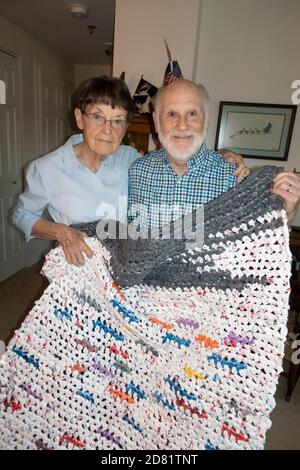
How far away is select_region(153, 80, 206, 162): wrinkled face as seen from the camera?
1029 mm

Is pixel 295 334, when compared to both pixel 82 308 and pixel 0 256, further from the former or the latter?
pixel 0 256

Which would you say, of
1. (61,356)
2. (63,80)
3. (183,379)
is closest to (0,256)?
(63,80)

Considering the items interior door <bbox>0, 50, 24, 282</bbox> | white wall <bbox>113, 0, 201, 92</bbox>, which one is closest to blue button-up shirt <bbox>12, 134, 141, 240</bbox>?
white wall <bbox>113, 0, 201, 92</bbox>

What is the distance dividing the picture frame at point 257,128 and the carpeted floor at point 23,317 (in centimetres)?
152

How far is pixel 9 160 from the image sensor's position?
9.71 ft

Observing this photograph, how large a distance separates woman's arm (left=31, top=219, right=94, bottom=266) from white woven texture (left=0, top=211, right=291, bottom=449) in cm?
3

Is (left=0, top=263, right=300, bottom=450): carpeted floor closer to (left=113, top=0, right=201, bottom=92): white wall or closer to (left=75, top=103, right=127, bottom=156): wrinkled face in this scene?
(left=75, top=103, right=127, bottom=156): wrinkled face

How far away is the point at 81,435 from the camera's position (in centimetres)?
92

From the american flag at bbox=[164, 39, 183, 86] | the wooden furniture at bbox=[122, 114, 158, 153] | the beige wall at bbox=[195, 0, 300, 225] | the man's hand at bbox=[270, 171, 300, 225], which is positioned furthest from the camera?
the beige wall at bbox=[195, 0, 300, 225]

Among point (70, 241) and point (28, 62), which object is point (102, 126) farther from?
point (28, 62)

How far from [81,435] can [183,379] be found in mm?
347

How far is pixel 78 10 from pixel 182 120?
6.17ft

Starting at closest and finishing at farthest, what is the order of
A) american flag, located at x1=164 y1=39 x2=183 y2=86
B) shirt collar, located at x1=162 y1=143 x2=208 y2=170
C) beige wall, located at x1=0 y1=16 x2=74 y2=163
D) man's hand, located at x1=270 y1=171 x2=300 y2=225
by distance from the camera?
man's hand, located at x1=270 y1=171 x2=300 y2=225 < shirt collar, located at x1=162 y1=143 x2=208 y2=170 < american flag, located at x1=164 y1=39 x2=183 y2=86 < beige wall, located at x1=0 y1=16 x2=74 y2=163

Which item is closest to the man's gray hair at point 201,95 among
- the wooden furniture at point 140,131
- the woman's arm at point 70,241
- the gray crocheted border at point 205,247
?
the gray crocheted border at point 205,247
